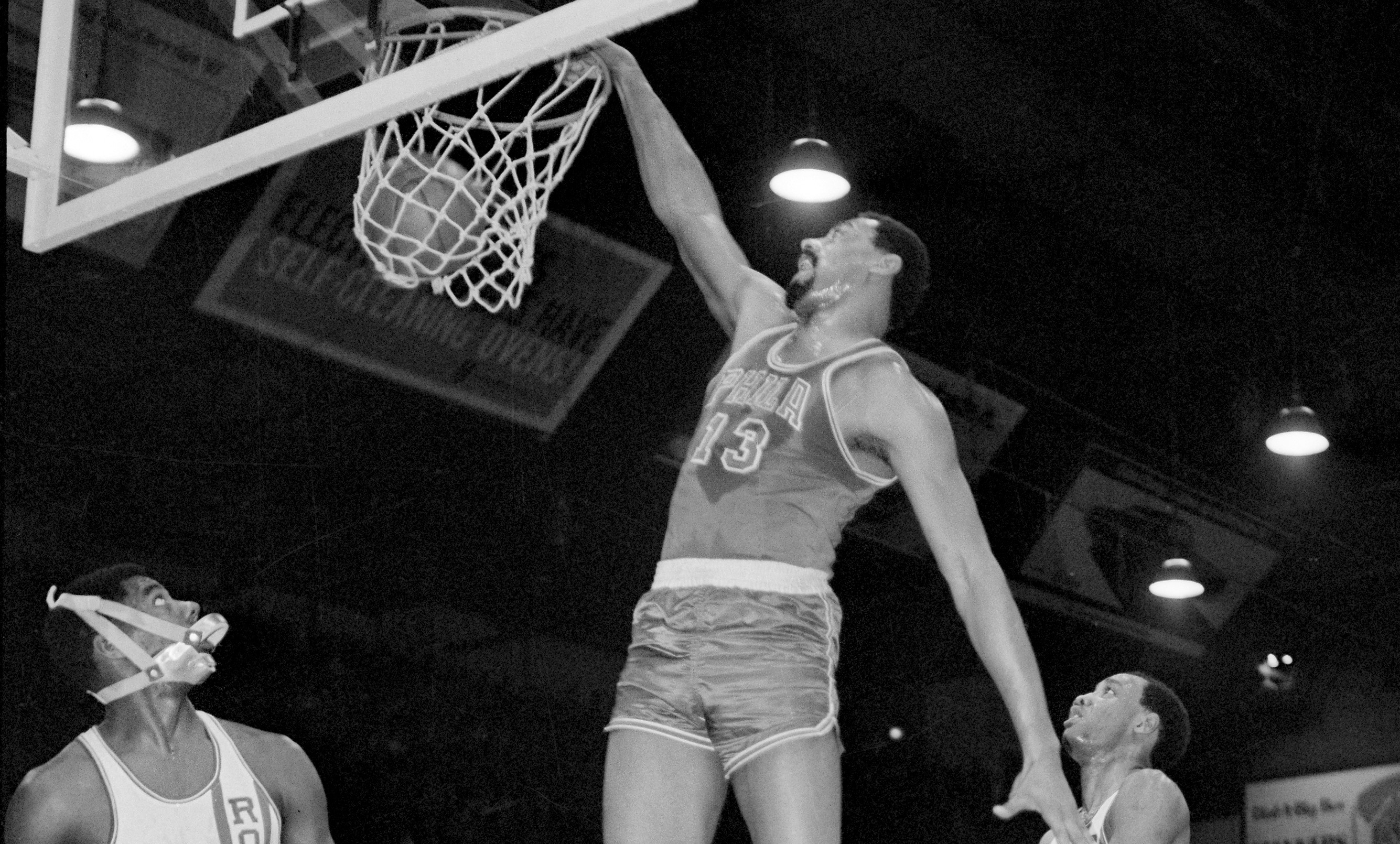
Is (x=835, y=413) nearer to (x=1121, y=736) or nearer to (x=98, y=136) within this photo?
(x=98, y=136)

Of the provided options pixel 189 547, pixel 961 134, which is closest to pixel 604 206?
pixel 961 134

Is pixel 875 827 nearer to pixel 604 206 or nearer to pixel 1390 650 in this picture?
pixel 1390 650

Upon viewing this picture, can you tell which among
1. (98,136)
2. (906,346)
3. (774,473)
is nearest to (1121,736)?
(774,473)

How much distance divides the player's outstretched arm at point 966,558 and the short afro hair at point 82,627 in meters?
2.01

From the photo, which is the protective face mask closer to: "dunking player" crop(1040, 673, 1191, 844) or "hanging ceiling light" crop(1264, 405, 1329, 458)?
"dunking player" crop(1040, 673, 1191, 844)

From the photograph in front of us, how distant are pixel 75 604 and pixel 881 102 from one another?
3753 millimetres

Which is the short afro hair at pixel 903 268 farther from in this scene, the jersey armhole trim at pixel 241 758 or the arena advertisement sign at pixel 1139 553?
the arena advertisement sign at pixel 1139 553

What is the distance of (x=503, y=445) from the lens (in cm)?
680

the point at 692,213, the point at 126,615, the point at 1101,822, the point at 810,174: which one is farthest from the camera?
the point at 810,174

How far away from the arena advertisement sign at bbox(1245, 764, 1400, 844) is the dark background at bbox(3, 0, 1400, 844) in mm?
63

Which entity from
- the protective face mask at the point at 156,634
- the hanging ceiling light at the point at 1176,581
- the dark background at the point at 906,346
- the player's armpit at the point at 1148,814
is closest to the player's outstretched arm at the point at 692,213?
the protective face mask at the point at 156,634

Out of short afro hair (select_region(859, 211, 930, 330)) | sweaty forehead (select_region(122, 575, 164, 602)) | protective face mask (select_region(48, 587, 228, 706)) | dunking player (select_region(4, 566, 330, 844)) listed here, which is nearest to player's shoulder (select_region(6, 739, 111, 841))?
dunking player (select_region(4, 566, 330, 844))

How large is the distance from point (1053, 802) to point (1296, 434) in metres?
4.30

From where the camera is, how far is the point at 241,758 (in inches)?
160
